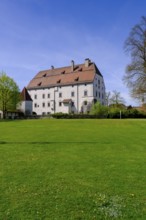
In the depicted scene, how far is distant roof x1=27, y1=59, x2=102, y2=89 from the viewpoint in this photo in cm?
7756

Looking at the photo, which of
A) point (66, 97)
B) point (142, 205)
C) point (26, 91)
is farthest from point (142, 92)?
point (26, 91)

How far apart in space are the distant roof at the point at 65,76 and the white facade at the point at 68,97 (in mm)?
1348

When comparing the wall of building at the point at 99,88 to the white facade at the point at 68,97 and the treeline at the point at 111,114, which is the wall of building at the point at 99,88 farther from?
the treeline at the point at 111,114

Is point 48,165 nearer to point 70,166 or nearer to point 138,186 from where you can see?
point 70,166

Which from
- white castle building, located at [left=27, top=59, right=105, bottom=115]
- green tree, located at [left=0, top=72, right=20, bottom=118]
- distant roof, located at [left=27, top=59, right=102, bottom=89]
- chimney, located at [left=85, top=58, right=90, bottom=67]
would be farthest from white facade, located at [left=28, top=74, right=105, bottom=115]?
green tree, located at [left=0, top=72, right=20, bottom=118]

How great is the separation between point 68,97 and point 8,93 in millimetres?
21505

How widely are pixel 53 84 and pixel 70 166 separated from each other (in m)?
73.7

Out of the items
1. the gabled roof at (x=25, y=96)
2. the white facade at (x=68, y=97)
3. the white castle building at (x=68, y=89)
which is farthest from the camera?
the gabled roof at (x=25, y=96)

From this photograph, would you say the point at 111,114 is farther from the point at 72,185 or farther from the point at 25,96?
the point at 72,185

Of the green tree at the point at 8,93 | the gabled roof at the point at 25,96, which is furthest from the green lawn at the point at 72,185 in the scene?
the gabled roof at the point at 25,96

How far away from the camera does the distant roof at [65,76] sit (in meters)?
77.6

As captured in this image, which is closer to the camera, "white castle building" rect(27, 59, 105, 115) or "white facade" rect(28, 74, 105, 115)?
"white facade" rect(28, 74, 105, 115)

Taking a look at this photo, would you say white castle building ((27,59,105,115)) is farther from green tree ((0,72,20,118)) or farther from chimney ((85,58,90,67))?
green tree ((0,72,20,118))

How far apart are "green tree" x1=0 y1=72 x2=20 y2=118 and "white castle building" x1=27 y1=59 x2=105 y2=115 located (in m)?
18.3
